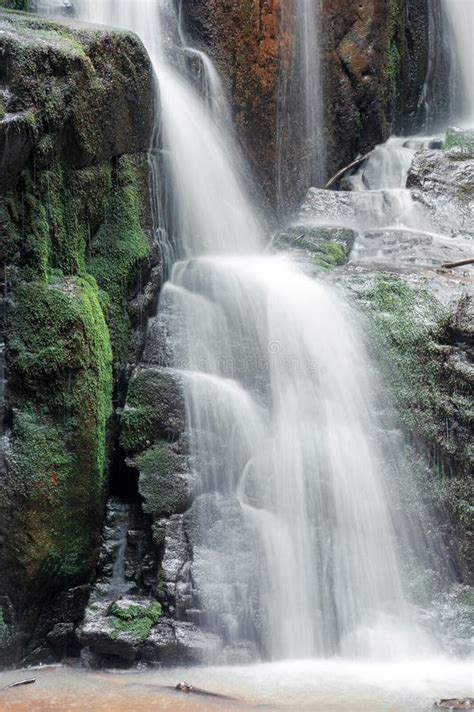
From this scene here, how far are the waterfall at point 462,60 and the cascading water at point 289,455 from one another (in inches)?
290

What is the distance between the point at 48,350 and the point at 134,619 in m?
1.87

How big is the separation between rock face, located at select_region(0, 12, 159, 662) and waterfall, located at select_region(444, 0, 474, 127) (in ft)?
30.0

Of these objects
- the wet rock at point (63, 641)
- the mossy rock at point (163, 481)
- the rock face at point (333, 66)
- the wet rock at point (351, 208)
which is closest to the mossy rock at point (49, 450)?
the wet rock at point (63, 641)

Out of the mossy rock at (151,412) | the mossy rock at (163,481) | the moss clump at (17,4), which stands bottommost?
the mossy rock at (163,481)

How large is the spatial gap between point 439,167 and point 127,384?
6.02 m

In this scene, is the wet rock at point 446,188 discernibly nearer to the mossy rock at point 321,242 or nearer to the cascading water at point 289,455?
the mossy rock at point 321,242

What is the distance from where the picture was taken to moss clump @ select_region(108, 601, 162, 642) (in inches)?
223

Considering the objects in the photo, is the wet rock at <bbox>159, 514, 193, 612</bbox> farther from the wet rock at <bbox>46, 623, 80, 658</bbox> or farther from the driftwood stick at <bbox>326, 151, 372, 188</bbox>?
the driftwood stick at <bbox>326, 151, 372, 188</bbox>

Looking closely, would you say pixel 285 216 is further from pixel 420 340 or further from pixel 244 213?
pixel 420 340

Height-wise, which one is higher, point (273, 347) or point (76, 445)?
point (273, 347)

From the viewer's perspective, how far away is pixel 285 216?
35.3ft

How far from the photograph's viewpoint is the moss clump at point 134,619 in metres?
5.66

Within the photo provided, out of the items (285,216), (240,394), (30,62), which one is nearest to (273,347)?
(240,394)

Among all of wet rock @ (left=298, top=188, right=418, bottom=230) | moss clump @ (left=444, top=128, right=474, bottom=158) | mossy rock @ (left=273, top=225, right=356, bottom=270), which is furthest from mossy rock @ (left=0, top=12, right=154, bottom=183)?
moss clump @ (left=444, top=128, right=474, bottom=158)
